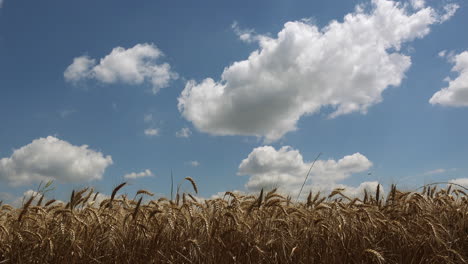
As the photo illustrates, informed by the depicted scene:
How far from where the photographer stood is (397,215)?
6.32 meters

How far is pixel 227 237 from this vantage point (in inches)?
205

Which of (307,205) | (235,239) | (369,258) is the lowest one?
(369,258)

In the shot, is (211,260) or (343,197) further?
(343,197)

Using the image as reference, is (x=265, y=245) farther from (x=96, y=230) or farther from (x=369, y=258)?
(x=96, y=230)

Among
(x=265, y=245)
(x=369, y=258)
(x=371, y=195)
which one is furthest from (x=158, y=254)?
(x=371, y=195)

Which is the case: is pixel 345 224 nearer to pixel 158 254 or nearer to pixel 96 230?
pixel 158 254

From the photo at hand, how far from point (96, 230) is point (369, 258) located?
11.9 ft

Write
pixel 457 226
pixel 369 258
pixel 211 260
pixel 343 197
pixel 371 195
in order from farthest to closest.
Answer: pixel 371 195, pixel 343 197, pixel 457 226, pixel 369 258, pixel 211 260

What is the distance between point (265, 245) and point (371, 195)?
3411mm

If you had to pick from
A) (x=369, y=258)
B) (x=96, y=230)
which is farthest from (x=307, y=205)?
(x=96, y=230)

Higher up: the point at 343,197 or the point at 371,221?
the point at 343,197

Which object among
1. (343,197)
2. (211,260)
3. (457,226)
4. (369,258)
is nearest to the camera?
(211,260)

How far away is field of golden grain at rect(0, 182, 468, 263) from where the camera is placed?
16.6 feet

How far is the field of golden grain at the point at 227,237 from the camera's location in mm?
5066
